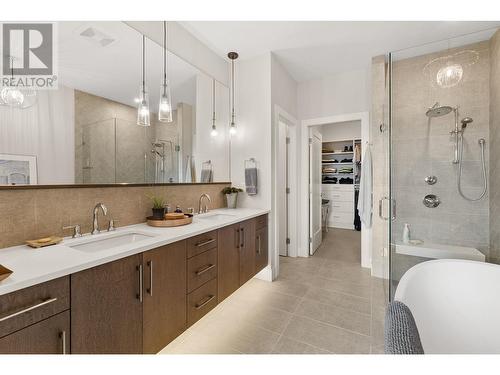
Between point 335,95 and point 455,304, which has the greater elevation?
point 335,95

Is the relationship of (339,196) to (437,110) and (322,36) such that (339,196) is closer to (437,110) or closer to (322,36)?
(437,110)

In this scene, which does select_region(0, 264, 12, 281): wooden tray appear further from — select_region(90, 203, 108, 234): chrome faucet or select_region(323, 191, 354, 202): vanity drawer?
select_region(323, 191, 354, 202): vanity drawer

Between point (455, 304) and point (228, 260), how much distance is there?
171 cm

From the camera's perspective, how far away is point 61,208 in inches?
54.1

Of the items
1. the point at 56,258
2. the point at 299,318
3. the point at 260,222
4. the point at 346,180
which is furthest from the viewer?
the point at 346,180

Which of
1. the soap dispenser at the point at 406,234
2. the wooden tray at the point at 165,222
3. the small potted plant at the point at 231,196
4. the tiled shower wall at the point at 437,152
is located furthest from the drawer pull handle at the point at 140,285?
the soap dispenser at the point at 406,234

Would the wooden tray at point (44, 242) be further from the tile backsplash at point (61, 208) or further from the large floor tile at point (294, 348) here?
the large floor tile at point (294, 348)

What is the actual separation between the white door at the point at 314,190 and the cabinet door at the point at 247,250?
4.82 feet

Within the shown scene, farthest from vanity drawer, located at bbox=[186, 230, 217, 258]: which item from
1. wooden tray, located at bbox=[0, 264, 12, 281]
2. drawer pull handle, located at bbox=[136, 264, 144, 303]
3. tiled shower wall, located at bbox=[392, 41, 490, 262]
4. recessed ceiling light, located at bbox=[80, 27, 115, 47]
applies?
tiled shower wall, located at bbox=[392, 41, 490, 262]

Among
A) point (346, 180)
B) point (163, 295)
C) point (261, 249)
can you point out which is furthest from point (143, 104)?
point (346, 180)

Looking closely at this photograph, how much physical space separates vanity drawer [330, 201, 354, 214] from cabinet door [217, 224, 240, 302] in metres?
4.08

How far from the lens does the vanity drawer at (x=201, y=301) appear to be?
1533 mm

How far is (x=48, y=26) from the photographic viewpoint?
4.49ft
